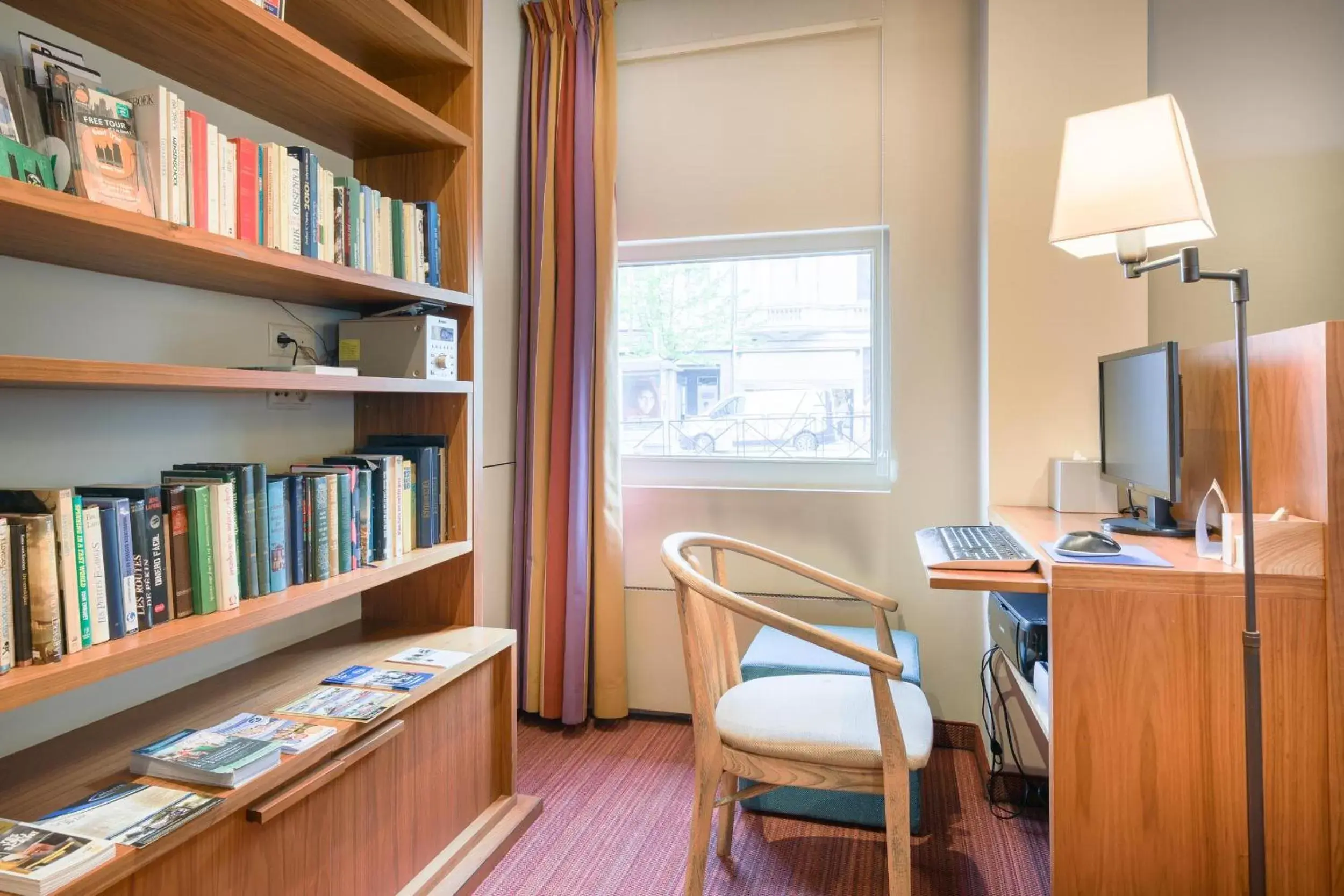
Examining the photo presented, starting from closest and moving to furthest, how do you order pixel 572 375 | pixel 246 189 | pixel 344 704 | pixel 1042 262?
1. pixel 246 189
2. pixel 344 704
3. pixel 1042 262
4. pixel 572 375

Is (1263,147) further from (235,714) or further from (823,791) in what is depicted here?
(235,714)

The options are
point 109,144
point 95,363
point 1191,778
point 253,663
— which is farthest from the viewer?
point 253,663

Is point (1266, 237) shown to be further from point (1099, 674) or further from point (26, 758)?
point (26, 758)

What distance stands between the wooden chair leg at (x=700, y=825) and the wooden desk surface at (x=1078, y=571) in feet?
1.99

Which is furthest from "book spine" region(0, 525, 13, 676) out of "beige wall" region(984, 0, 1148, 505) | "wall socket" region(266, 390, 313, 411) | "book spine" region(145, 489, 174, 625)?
"beige wall" region(984, 0, 1148, 505)

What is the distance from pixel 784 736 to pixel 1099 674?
23.6 inches

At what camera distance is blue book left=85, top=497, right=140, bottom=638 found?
117cm

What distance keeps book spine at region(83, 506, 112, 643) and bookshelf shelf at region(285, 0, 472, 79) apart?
1.17 meters

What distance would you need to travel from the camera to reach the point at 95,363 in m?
1.06

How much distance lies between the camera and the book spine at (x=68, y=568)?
3.58ft

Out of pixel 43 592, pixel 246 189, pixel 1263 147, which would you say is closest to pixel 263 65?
Answer: pixel 246 189

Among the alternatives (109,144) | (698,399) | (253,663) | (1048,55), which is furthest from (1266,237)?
(253,663)

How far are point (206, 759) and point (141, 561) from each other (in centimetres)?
35

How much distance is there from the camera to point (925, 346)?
98.3 inches
